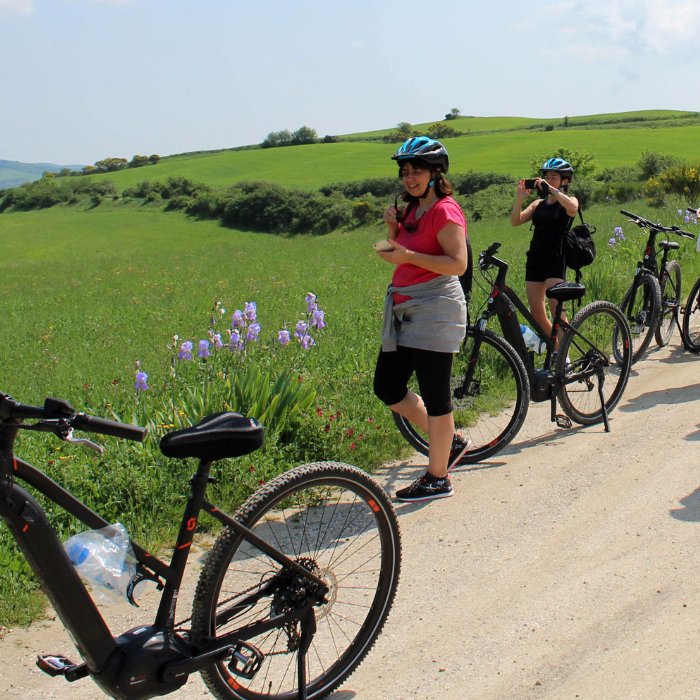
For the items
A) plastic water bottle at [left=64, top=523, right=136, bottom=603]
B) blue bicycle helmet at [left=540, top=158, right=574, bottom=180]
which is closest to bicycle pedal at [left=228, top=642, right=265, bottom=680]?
plastic water bottle at [left=64, top=523, right=136, bottom=603]

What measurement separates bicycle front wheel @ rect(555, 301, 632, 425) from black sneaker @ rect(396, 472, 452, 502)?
A: 5.88 ft

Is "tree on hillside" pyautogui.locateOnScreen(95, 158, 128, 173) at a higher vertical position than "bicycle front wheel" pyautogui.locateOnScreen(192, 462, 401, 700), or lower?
higher

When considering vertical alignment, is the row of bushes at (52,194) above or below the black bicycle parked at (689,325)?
above

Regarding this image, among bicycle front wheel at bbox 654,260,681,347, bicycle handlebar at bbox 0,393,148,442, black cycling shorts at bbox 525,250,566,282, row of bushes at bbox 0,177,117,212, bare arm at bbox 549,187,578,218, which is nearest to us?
bicycle handlebar at bbox 0,393,148,442

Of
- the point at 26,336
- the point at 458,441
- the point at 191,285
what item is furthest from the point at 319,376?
the point at 191,285

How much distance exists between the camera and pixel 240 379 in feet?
20.4

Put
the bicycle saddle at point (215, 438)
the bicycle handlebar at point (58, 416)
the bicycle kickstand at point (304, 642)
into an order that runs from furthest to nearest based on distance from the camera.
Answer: the bicycle kickstand at point (304, 642), the bicycle saddle at point (215, 438), the bicycle handlebar at point (58, 416)

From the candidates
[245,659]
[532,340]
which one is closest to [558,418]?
[532,340]

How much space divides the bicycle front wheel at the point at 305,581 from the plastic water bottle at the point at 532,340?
3.44 metres

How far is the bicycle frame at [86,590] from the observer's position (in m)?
2.56

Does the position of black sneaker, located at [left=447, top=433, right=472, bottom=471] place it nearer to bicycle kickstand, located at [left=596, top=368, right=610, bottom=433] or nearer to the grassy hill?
bicycle kickstand, located at [left=596, top=368, right=610, bottom=433]

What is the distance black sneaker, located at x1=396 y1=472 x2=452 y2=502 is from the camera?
17.7 feet

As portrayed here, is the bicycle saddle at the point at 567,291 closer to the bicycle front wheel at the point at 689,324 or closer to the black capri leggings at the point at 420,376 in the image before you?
the black capri leggings at the point at 420,376

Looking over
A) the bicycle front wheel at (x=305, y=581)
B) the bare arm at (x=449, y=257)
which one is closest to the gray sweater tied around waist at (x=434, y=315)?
the bare arm at (x=449, y=257)
